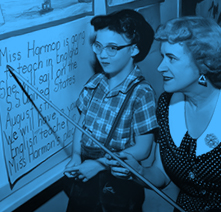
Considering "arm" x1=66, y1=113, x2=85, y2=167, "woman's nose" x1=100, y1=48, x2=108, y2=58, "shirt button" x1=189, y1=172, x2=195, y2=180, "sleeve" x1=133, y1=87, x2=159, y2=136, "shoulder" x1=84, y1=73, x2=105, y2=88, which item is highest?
"woman's nose" x1=100, y1=48, x2=108, y2=58

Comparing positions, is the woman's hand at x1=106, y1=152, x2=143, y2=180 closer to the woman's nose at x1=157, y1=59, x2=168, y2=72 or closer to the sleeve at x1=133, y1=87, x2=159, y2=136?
the sleeve at x1=133, y1=87, x2=159, y2=136

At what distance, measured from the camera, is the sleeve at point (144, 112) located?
77 cm

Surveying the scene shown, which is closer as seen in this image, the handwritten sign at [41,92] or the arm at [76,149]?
the handwritten sign at [41,92]

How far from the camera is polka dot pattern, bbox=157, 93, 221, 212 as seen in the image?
2.53 feet

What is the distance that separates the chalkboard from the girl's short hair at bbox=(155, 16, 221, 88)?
229mm

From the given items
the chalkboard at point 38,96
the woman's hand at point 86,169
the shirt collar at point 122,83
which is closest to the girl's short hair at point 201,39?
the shirt collar at point 122,83

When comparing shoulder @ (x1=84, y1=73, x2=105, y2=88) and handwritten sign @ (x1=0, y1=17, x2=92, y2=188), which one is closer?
handwritten sign @ (x1=0, y1=17, x2=92, y2=188)

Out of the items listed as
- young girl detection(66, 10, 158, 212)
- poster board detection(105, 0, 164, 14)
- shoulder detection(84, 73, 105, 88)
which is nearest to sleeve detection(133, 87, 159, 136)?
young girl detection(66, 10, 158, 212)

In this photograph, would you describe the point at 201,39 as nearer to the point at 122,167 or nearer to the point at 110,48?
the point at 110,48

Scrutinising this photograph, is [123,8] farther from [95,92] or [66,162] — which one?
[66,162]

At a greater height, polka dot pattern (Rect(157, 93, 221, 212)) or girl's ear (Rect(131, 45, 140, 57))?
girl's ear (Rect(131, 45, 140, 57))

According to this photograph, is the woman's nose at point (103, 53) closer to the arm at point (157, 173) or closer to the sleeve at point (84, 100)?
the sleeve at point (84, 100)

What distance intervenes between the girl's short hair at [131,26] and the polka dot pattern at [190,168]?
0.47 ft

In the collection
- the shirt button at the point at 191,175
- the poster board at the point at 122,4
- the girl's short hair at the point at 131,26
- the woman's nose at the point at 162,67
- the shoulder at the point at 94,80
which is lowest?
the shirt button at the point at 191,175
